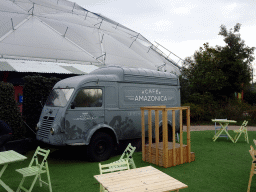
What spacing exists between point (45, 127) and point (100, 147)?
177 cm

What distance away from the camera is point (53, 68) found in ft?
49.4

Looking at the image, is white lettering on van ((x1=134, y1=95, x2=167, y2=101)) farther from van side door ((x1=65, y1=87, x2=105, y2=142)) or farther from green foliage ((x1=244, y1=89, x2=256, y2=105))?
green foliage ((x1=244, y1=89, x2=256, y2=105))

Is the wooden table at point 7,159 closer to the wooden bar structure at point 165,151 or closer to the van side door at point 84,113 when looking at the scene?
the van side door at point 84,113

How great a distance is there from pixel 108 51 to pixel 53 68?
6662 millimetres

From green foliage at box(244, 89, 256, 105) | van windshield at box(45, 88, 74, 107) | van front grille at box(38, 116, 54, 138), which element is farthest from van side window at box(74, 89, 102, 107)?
green foliage at box(244, 89, 256, 105)

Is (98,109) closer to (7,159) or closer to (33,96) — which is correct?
(33,96)

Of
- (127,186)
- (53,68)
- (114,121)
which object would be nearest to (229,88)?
(53,68)

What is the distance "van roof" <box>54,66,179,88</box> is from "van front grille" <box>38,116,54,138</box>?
1181mm

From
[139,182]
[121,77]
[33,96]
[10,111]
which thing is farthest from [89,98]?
[139,182]

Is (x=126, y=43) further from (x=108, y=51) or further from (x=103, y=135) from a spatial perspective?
(x=103, y=135)

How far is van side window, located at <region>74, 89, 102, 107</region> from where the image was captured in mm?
7507

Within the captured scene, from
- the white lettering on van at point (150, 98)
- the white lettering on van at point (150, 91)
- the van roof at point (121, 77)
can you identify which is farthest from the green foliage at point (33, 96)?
the white lettering on van at point (150, 91)

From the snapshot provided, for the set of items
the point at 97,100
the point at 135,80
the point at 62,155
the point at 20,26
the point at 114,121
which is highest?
the point at 20,26

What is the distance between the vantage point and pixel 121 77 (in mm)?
8297
